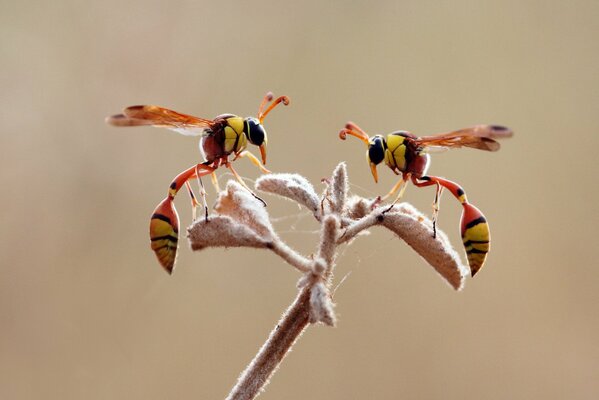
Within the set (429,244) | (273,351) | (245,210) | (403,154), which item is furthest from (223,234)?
(403,154)

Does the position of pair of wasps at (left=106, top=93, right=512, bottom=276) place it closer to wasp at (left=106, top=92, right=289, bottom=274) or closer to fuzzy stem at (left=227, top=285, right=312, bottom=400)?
wasp at (left=106, top=92, right=289, bottom=274)

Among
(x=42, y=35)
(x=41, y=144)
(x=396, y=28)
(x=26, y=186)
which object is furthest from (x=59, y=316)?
(x=396, y=28)

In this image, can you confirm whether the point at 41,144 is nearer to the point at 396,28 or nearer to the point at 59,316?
the point at 59,316

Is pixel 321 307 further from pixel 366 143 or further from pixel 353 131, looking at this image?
pixel 366 143

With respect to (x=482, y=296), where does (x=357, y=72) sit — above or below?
above

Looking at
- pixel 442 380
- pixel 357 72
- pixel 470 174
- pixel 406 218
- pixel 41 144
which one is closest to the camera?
pixel 406 218

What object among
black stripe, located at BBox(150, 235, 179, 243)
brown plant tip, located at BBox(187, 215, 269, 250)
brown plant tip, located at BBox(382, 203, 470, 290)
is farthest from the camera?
black stripe, located at BBox(150, 235, 179, 243)

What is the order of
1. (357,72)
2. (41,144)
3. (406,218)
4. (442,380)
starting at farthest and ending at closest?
(357,72) < (41,144) < (442,380) < (406,218)

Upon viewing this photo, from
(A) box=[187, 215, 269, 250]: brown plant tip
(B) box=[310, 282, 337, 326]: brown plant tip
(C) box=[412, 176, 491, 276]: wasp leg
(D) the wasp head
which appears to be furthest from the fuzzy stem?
(D) the wasp head
